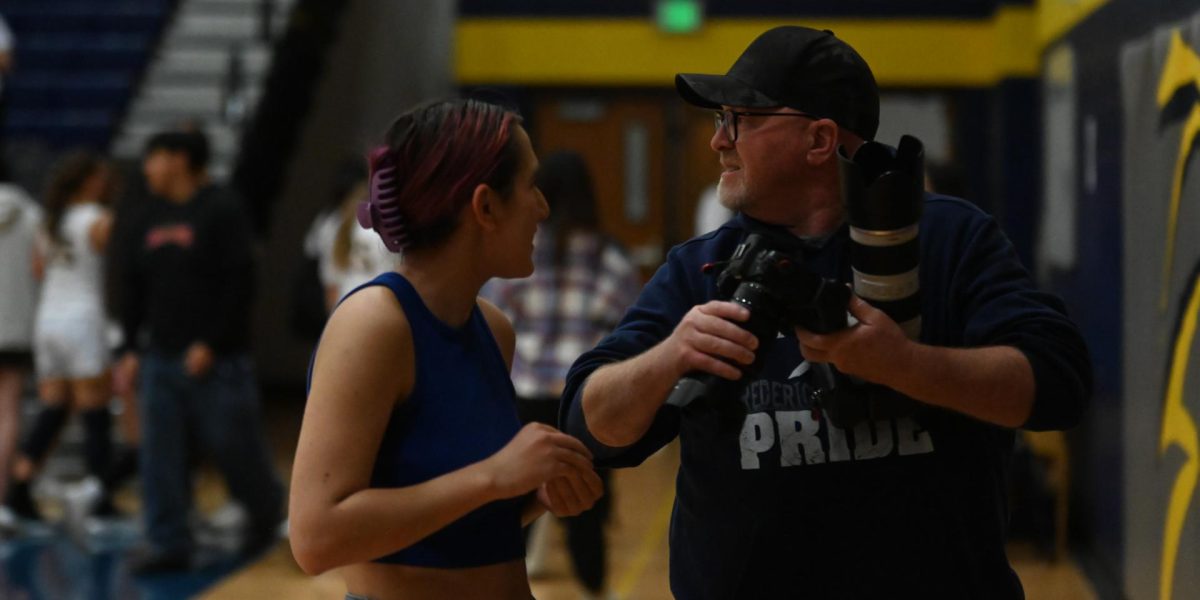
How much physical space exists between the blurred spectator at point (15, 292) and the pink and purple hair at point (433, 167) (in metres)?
6.06

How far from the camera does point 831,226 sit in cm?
225

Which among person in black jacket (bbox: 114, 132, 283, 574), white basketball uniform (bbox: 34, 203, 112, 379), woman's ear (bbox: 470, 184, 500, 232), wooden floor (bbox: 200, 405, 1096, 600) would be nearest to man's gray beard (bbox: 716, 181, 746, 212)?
woman's ear (bbox: 470, 184, 500, 232)

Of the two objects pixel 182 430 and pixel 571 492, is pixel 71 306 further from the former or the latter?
pixel 571 492

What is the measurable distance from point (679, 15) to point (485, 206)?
10.3m

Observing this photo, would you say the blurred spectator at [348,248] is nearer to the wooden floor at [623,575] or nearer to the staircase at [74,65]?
the wooden floor at [623,575]

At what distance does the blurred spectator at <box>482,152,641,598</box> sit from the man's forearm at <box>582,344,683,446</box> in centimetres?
364

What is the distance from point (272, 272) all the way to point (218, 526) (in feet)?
19.3

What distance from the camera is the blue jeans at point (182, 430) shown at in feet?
22.9

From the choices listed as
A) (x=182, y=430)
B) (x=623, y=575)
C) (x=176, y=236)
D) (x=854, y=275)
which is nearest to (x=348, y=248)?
(x=176, y=236)

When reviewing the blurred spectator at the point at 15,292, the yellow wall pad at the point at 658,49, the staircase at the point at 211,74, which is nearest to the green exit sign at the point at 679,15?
the yellow wall pad at the point at 658,49

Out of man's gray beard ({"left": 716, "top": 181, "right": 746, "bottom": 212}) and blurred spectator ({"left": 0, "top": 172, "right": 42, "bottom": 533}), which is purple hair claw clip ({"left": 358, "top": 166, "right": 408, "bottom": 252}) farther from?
blurred spectator ({"left": 0, "top": 172, "right": 42, "bottom": 533})

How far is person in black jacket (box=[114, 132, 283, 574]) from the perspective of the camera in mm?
6961

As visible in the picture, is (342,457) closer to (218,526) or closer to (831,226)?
(831,226)

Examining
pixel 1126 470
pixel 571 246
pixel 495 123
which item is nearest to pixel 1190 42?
pixel 1126 470
